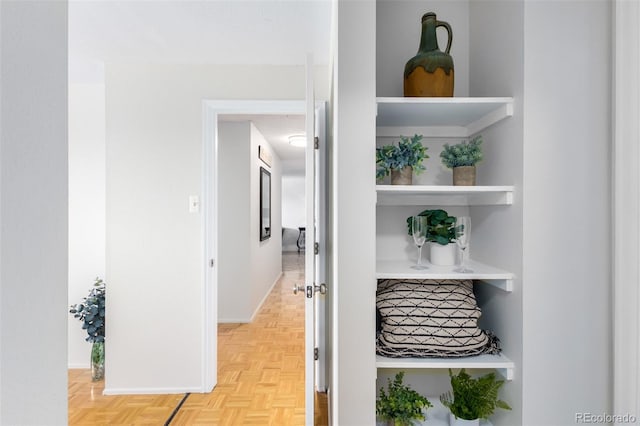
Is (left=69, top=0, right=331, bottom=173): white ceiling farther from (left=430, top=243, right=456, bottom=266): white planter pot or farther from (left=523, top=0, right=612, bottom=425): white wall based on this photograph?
(left=430, top=243, right=456, bottom=266): white planter pot

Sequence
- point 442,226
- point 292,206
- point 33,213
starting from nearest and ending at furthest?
point 33,213 → point 442,226 → point 292,206

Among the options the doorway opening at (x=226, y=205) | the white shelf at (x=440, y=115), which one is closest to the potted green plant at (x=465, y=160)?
the white shelf at (x=440, y=115)

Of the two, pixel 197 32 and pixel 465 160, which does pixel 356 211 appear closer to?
pixel 465 160

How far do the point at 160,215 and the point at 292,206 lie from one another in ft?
28.2

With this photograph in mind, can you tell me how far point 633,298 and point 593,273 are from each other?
141 millimetres

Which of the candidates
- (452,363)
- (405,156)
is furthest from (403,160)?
(452,363)

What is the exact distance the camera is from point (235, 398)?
2.53 metres

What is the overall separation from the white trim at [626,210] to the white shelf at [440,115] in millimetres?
346

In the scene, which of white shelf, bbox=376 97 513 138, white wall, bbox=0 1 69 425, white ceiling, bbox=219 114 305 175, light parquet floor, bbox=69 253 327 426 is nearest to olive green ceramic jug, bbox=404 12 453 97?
white shelf, bbox=376 97 513 138

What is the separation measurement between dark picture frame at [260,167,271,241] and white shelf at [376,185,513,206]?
360cm

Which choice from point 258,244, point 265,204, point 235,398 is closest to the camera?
point 235,398

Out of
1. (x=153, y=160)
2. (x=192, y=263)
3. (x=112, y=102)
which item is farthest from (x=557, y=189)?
(x=112, y=102)

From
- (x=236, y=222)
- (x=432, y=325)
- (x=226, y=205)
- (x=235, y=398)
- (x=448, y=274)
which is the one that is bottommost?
(x=235, y=398)

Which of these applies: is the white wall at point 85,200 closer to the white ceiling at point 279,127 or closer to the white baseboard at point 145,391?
the white baseboard at point 145,391
